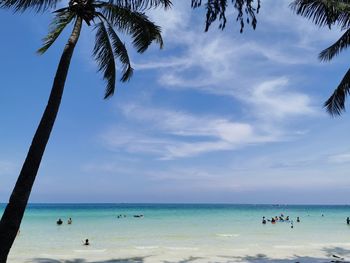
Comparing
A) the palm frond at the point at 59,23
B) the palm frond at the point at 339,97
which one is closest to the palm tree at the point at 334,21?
the palm frond at the point at 339,97

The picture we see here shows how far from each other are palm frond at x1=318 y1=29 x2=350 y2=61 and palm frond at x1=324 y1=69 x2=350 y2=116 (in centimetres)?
116

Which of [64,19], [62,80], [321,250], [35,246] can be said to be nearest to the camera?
[62,80]

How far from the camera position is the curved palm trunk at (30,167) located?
7.30 meters

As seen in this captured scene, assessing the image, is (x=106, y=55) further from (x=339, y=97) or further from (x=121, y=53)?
(x=339, y=97)

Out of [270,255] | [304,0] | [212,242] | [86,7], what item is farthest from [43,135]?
[212,242]

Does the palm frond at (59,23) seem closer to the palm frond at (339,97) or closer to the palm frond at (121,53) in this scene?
the palm frond at (121,53)

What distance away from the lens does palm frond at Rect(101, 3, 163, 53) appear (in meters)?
11.1

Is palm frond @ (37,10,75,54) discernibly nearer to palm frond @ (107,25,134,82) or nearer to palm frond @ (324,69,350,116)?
palm frond @ (107,25,134,82)

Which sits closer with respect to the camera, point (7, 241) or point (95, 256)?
point (7, 241)

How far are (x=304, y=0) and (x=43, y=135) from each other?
9.82 m

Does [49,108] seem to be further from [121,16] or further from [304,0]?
[304,0]

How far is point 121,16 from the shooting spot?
442 inches

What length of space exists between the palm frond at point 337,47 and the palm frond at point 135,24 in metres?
6.89

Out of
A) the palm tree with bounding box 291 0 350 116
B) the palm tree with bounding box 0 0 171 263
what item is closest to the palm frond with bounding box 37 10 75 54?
the palm tree with bounding box 0 0 171 263
